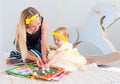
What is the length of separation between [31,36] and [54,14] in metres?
0.67

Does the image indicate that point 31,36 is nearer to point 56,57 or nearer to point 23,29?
point 23,29

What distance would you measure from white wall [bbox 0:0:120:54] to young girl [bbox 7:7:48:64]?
0.53m

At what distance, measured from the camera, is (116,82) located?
47.3 inches

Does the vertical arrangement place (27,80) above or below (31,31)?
below

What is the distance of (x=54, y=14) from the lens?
2135 millimetres

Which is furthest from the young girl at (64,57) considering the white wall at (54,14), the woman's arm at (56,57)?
the white wall at (54,14)

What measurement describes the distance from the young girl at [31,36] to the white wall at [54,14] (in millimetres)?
534

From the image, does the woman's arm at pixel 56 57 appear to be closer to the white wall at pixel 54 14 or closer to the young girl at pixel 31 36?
the young girl at pixel 31 36

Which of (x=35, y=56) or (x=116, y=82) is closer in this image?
(x=116, y=82)

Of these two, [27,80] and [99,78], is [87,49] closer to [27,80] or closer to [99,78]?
[99,78]

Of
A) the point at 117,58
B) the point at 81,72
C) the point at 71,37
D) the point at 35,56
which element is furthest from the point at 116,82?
the point at 71,37

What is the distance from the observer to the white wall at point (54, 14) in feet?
6.61

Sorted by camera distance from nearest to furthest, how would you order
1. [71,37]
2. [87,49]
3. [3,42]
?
[71,37]
[87,49]
[3,42]

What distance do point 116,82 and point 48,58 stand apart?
457mm
